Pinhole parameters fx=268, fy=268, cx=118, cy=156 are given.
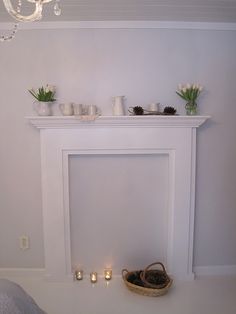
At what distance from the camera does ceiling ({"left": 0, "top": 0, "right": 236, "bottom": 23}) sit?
6.26 feet

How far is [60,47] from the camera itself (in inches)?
88.2

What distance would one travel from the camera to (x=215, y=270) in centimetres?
248

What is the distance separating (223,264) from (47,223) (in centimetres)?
165

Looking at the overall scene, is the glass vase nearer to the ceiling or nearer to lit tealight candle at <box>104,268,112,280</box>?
the ceiling

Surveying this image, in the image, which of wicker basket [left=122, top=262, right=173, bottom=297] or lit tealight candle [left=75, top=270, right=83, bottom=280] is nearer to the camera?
wicker basket [left=122, top=262, right=173, bottom=297]

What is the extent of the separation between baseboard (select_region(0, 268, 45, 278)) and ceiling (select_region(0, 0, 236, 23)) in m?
2.16

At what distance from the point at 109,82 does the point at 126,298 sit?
177 centimetres

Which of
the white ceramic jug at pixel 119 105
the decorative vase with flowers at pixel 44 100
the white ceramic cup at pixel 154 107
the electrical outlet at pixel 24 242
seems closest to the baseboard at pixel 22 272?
the electrical outlet at pixel 24 242

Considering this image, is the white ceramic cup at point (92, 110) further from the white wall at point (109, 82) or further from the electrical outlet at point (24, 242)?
the electrical outlet at point (24, 242)

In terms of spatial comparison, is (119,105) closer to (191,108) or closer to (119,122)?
(119,122)

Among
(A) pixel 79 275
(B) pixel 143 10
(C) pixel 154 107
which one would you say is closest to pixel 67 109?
(C) pixel 154 107

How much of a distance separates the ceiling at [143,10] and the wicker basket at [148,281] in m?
2.03

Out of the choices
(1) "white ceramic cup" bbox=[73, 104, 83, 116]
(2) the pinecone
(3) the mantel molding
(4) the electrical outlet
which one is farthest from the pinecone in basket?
(1) "white ceramic cup" bbox=[73, 104, 83, 116]

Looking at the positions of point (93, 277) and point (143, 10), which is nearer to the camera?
point (143, 10)
